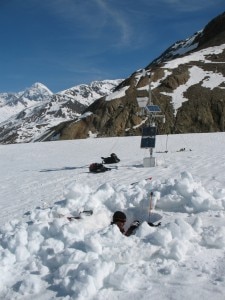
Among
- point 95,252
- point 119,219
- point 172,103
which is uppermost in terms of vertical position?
point 172,103

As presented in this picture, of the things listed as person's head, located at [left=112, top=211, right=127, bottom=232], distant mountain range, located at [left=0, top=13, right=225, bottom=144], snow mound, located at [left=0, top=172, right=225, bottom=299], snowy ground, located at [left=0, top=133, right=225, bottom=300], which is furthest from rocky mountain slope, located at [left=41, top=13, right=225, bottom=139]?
snow mound, located at [left=0, top=172, right=225, bottom=299]

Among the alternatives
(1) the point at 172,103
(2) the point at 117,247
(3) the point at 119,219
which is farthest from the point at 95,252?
(1) the point at 172,103

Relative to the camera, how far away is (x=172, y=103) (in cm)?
7394

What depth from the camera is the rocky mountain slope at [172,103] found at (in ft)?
232

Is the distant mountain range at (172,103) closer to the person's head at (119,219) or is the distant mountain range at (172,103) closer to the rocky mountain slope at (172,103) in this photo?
the rocky mountain slope at (172,103)

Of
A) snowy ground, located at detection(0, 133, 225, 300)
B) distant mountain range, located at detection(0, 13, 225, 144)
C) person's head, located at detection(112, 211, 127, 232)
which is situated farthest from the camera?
distant mountain range, located at detection(0, 13, 225, 144)

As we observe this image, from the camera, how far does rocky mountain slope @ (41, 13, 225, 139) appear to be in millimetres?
70562

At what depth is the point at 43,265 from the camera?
6957 millimetres

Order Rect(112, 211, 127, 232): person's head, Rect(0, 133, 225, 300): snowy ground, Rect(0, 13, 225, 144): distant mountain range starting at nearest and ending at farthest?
Rect(0, 133, 225, 300): snowy ground → Rect(112, 211, 127, 232): person's head → Rect(0, 13, 225, 144): distant mountain range

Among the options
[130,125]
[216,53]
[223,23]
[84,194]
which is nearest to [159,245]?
[84,194]

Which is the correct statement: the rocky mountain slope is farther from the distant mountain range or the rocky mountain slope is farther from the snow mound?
the snow mound

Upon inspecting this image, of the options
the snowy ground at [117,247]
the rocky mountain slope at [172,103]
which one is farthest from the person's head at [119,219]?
the rocky mountain slope at [172,103]

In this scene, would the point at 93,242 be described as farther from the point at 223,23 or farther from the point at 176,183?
the point at 223,23

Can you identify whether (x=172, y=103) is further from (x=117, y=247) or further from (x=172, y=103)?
(x=117, y=247)
